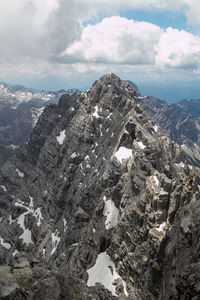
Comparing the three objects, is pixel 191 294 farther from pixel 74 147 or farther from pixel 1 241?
pixel 1 241

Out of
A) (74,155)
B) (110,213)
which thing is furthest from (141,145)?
(74,155)

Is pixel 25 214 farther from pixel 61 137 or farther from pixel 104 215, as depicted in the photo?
pixel 104 215

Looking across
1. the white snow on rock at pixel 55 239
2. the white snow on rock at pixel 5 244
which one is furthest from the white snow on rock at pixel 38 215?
the white snow on rock at pixel 55 239

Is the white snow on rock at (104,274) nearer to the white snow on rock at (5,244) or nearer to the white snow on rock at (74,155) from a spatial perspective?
the white snow on rock at (74,155)

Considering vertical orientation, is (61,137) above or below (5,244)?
above

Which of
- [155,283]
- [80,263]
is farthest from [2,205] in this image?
[155,283]

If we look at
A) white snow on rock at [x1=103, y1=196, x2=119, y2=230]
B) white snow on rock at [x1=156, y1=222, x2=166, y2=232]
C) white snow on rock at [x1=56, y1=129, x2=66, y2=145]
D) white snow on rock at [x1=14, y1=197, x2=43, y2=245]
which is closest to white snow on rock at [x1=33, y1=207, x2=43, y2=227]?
white snow on rock at [x1=14, y1=197, x2=43, y2=245]

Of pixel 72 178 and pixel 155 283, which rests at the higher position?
pixel 155 283
